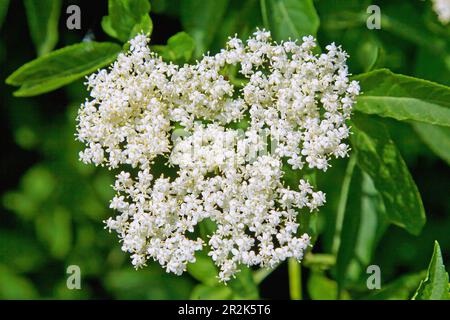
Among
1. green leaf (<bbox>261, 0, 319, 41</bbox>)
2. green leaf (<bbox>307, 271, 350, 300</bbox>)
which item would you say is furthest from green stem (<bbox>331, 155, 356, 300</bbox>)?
green leaf (<bbox>261, 0, 319, 41</bbox>)

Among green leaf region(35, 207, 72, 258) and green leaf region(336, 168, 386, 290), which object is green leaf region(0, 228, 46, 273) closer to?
green leaf region(35, 207, 72, 258)

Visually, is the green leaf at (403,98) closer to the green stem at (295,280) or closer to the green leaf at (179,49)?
the green leaf at (179,49)

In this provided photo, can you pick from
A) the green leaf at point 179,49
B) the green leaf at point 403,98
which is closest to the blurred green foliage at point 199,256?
the green leaf at point 179,49

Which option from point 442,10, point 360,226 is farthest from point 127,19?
point 442,10

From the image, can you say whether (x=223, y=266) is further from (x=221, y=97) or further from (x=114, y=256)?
(x=114, y=256)

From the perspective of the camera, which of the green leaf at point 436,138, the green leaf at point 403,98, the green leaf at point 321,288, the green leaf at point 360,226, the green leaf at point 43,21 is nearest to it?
the green leaf at point 403,98
